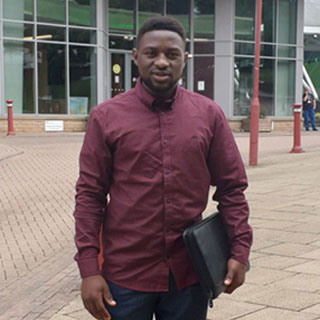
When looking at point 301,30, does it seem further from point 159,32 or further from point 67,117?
point 159,32

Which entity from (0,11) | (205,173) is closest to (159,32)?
(205,173)

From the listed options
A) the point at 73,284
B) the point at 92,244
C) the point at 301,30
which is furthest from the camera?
the point at 301,30

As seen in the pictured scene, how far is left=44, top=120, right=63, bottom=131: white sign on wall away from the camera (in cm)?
2038

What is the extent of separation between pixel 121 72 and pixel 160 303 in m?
21.3

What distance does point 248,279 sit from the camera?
466 cm

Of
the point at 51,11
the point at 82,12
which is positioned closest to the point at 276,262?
the point at 51,11

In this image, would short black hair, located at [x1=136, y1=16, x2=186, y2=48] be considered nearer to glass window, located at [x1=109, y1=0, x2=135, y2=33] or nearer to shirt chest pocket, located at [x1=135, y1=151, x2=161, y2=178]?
shirt chest pocket, located at [x1=135, y1=151, x2=161, y2=178]

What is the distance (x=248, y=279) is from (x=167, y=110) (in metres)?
2.77

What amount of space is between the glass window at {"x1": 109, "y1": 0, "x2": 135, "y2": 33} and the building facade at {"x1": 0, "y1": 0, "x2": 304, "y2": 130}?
0.04 meters

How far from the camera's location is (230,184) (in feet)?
7.60

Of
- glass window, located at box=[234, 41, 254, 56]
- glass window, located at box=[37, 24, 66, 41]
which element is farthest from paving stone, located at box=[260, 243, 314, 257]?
glass window, located at box=[234, 41, 254, 56]

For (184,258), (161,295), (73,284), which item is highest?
(184,258)

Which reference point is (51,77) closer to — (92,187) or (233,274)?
(92,187)

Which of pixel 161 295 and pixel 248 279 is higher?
pixel 161 295
